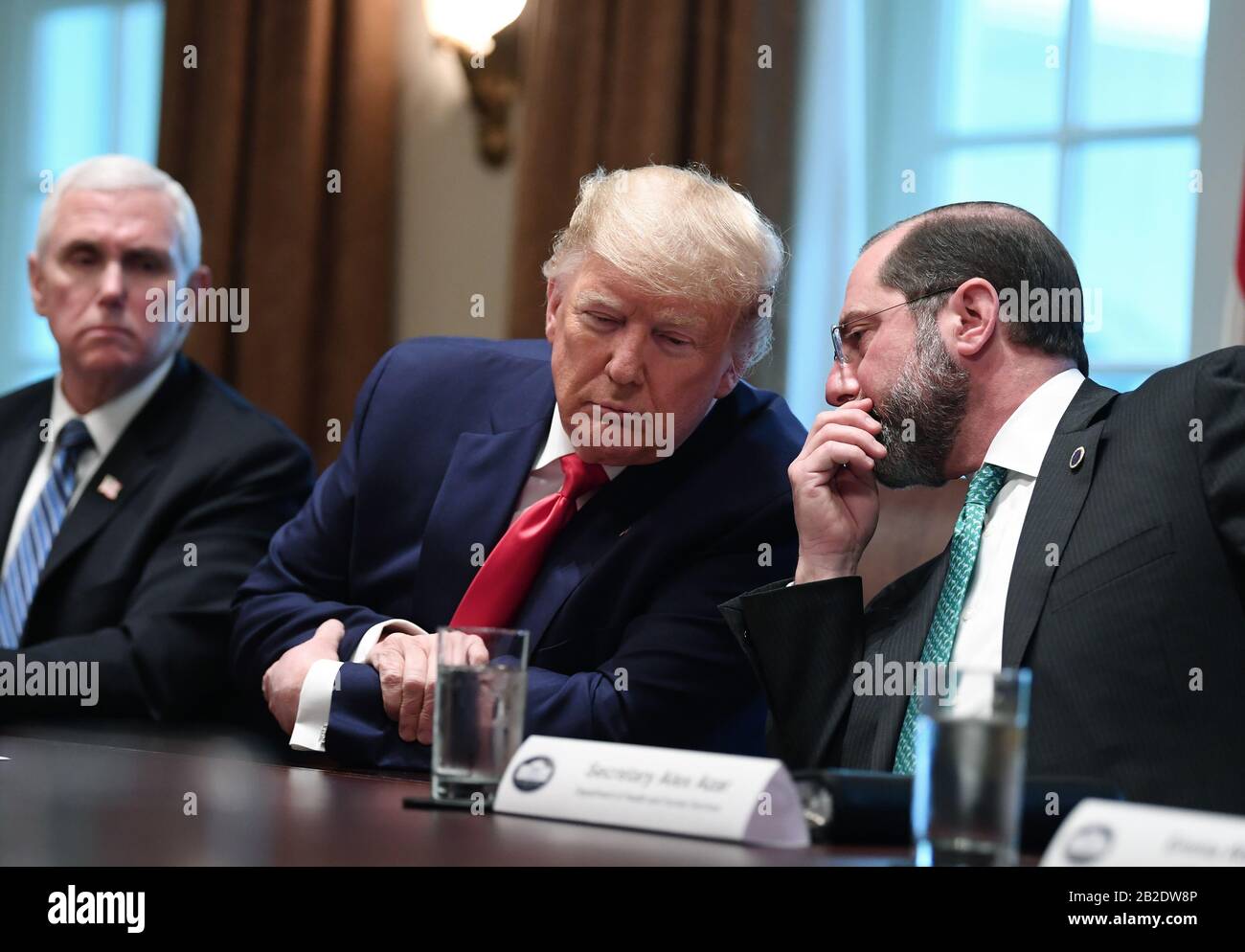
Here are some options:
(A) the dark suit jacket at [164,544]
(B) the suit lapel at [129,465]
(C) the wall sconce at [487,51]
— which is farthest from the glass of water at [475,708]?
(C) the wall sconce at [487,51]

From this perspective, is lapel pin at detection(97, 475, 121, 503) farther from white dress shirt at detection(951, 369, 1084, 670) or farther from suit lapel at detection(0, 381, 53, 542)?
white dress shirt at detection(951, 369, 1084, 670)

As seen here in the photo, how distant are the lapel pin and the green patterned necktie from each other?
174 centimetres

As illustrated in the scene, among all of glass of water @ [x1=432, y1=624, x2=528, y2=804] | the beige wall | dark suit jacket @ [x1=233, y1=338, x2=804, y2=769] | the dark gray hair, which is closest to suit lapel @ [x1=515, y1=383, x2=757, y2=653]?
dark suit jacket @ [x1=233, y1=338, x2=804, y2=769]

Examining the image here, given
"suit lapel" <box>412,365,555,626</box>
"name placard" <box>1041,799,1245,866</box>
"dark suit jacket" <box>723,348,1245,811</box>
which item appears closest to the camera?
"name placard" <box>1041,799,1245,866</box>

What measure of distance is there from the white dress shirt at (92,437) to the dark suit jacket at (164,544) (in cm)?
2

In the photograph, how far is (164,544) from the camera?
114 inches

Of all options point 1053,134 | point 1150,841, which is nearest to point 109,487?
point 1150,841

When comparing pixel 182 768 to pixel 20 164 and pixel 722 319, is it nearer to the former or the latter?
pixel 722 319

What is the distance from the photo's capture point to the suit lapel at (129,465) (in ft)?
9.61

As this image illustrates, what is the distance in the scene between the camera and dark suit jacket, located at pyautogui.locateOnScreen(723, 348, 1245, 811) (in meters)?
1.76

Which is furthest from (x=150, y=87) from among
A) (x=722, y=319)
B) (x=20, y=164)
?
(x=722, y=319)

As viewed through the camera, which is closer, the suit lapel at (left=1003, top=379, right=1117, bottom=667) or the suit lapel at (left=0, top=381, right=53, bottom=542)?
the suit lapel at (left=1003, top=379, right=1117, bottom=667)

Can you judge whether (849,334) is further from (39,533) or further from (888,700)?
(39,533)
